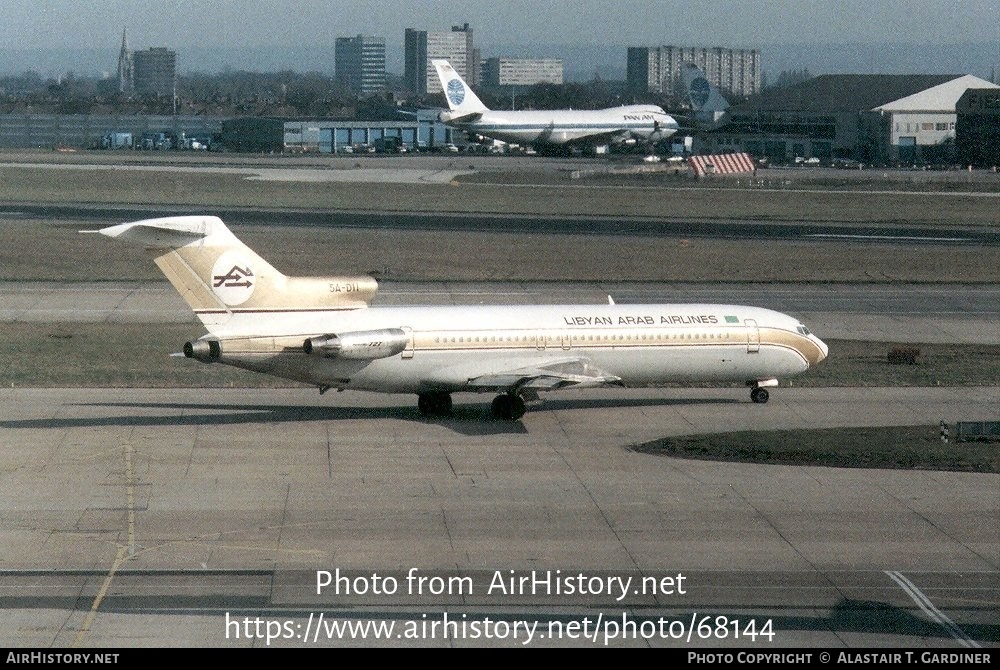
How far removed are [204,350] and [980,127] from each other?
143 metres

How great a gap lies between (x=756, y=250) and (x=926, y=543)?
57.7m

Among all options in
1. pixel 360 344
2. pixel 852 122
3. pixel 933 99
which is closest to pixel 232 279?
pixel 360 344

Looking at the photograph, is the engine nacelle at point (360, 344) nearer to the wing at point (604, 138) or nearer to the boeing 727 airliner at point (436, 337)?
the boeing 727 airliner at point (436, 337)

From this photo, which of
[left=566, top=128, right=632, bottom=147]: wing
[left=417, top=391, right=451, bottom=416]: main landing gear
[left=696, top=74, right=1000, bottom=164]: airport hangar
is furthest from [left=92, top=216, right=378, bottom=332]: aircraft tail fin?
[left=696, top=74, right=1000, bottom=164]: airport hangar

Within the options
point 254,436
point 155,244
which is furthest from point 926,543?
→ point 155,244

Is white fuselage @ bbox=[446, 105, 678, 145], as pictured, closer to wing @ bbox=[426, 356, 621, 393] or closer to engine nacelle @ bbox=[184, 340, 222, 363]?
wing @ bbox=[426, 356, 621, 393]

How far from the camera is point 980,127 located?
165m

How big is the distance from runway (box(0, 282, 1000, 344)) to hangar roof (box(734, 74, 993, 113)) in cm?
10919

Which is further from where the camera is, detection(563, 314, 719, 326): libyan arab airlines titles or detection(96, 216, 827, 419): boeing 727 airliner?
detection(563, 314, 719, 326): libyan arab airlines titles

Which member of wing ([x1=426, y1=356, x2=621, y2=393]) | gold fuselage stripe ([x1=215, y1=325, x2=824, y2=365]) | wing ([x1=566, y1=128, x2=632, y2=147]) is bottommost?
wing ([x1=426, y1=356, x2=621, y2=393])

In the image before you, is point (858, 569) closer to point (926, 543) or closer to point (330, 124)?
point (926, 543)

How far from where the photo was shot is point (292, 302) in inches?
1614

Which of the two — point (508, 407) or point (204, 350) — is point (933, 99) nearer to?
point (508, 407)

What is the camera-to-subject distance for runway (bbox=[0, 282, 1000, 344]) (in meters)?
61.5
